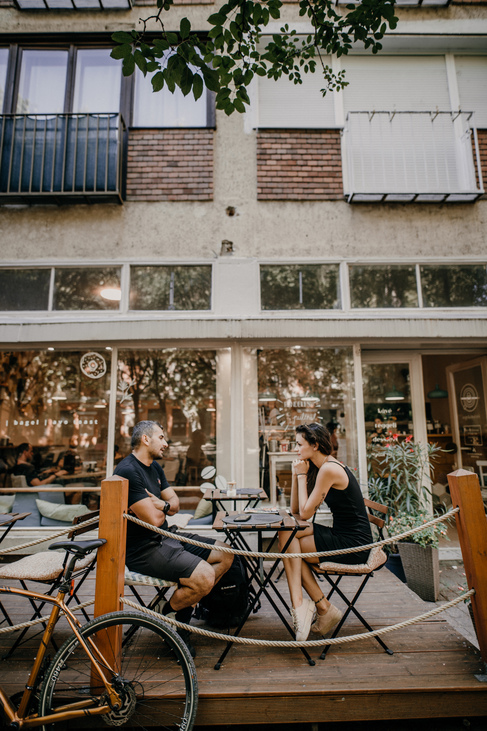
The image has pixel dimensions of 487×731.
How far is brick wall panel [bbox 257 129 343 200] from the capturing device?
641 cm

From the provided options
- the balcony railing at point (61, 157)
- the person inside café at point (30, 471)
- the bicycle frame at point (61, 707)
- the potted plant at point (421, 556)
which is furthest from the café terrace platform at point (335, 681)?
the balcony railing at point (61, 157)

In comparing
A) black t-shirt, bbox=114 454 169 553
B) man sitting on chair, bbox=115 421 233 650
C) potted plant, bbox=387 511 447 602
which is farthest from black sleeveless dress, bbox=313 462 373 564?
potted plant, bbox=387 511 447 602

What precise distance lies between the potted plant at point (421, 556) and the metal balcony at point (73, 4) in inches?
338

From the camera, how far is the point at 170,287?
630 centimetres

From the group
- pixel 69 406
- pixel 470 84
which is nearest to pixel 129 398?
pixel 69 406

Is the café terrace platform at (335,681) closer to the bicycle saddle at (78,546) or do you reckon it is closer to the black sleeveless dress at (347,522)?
the black sleeveless dress at (347,522)

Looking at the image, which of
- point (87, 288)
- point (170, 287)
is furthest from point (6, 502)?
point (170, 287)

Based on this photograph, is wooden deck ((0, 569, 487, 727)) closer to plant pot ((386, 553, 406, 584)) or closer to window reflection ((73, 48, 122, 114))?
plant pot ((386, 553, 406, 584))

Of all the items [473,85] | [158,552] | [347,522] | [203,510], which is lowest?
[203,510]

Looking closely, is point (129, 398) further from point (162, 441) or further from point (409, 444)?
point (409, 444)

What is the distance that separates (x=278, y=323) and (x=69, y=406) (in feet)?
14.5

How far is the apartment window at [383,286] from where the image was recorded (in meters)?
6.36

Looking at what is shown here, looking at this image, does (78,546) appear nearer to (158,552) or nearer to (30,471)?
(158,552)

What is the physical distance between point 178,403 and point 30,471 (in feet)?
8.63
